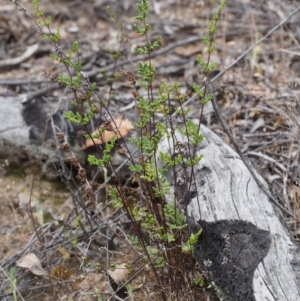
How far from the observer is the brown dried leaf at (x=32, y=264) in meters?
3.06

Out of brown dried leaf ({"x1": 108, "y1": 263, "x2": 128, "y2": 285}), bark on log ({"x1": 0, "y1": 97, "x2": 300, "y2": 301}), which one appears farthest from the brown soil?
bark on log ({"x1": 0, "y1": 97, "x2": 300, "y2": 301})

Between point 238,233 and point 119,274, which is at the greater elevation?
point 238,233

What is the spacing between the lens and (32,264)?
121 inches

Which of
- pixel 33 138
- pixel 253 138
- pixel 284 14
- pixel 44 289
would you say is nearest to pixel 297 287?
pixel 44 289

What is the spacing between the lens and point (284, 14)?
527 cm

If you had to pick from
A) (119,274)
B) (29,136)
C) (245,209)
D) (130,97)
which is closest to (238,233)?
(245,209)

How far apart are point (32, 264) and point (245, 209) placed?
1.17m

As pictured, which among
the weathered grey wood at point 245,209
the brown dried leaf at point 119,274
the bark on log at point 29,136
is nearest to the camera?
the weathered grey wood at point 245,209

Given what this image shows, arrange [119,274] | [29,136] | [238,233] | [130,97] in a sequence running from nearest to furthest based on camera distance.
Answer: [238,233] < [119,274] < [29,136] < [130,97]

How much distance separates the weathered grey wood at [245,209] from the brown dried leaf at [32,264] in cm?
78

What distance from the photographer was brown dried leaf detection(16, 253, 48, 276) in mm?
3061

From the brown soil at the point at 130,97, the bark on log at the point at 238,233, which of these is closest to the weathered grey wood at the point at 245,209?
the bark on log at the point at 238,233

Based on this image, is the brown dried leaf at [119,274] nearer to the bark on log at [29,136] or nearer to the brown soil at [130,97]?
the brown soil at [130,97]

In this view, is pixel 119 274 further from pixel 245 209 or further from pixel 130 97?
pixel 130 97
